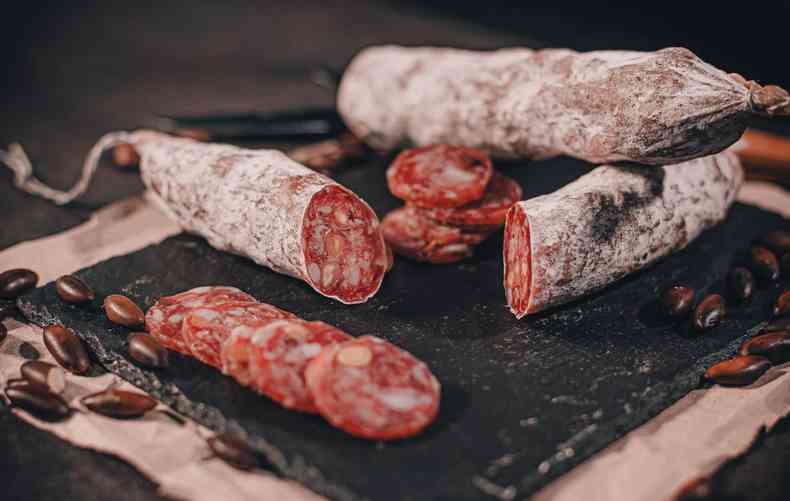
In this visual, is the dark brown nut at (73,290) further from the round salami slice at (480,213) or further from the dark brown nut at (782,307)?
the dark brown nut at (782,307)

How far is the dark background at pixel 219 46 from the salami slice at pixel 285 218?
1061 millimetres

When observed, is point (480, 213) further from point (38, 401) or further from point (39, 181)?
point (39, 181)

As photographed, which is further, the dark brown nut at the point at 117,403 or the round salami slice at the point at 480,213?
the round salami slice at the point at 480,213

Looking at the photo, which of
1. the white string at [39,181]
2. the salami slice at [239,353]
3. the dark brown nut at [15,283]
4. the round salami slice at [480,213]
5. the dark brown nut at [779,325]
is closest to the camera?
the salami slice at [239,353]

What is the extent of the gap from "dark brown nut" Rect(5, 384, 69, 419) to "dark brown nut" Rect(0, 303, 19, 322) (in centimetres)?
56

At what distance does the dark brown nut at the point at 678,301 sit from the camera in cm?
295

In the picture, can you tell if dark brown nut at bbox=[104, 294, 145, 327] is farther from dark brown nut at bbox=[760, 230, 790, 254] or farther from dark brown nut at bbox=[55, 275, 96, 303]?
dark brown nut at bbox=[760, 230, 790, 254]

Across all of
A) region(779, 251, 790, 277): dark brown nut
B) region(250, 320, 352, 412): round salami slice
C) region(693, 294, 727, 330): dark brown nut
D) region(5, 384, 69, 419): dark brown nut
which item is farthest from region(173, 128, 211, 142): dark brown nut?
region(779, 251, 790, 277): dark brown nut

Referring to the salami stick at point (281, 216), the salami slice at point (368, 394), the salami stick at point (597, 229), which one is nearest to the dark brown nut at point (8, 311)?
the salami stick at point (281, 216)

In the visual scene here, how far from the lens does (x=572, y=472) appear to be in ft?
7.95

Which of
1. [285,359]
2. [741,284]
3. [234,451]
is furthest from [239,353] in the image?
[741,284]

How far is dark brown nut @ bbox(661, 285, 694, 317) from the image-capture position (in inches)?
116

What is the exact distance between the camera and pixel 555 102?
10.8 feet

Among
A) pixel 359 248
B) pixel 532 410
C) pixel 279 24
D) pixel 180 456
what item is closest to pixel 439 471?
Answer: pixel 532 410
